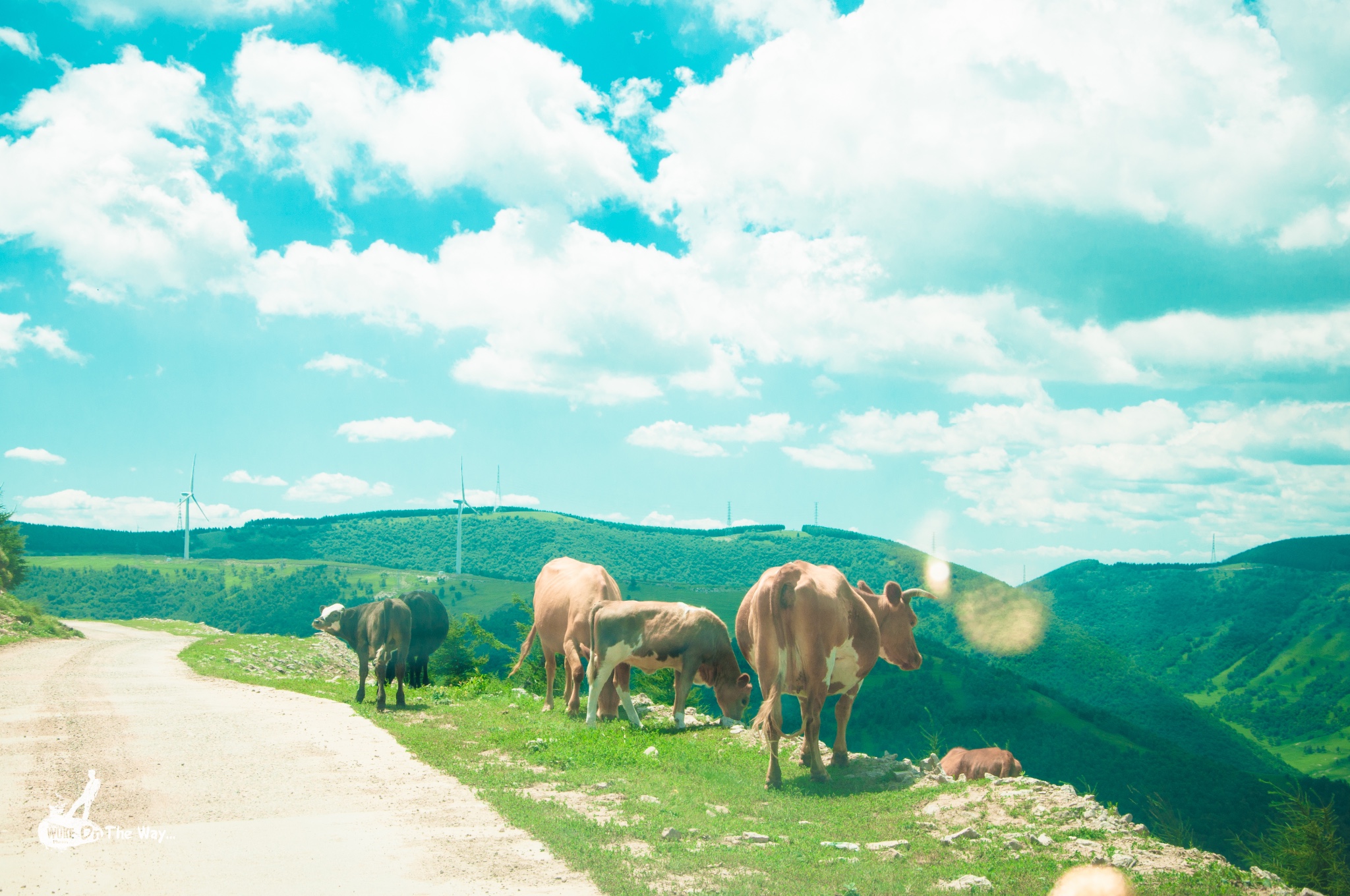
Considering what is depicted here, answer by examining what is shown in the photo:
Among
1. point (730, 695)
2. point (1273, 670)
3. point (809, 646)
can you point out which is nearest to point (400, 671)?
point (730, 695)

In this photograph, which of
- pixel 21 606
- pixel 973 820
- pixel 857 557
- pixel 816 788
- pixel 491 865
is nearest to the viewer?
pixel 491 865

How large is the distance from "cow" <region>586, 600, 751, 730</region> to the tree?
170 ft

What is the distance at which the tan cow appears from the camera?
16703mm

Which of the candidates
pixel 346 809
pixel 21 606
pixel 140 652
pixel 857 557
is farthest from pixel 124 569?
pixel 346 809

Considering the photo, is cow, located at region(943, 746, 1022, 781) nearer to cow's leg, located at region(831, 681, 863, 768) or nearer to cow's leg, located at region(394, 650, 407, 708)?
cow's leg, located at region(831, 681, 863, 768)

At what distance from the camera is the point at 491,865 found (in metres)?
7.60

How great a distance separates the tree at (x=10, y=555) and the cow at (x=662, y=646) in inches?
2036

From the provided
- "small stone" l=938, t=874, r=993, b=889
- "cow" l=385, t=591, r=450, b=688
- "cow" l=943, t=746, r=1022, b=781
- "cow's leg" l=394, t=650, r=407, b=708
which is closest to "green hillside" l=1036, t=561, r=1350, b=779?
"cow" l=943, t=746, r=1022, b=781

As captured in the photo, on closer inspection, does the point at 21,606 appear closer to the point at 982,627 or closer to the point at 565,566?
the point at 565,566

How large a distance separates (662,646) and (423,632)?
10.4m

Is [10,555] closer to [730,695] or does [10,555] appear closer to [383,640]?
[383,640]

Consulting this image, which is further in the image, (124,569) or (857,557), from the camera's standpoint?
(857,557)

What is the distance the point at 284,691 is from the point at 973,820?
1701 centimetres

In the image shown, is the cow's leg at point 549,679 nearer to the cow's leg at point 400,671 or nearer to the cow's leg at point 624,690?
the cow's leg at point 624,690
